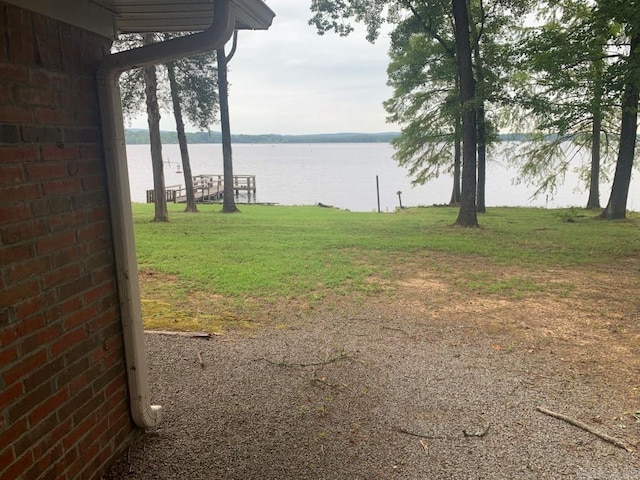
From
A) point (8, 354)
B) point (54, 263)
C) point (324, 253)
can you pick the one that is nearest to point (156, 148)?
point (324, 253)

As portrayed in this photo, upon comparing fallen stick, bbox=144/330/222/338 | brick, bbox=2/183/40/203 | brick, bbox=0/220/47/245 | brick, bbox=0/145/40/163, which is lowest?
fallen stick, bbox=144/330/222/338

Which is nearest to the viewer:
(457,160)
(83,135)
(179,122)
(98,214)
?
(83,135)

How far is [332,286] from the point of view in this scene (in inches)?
249

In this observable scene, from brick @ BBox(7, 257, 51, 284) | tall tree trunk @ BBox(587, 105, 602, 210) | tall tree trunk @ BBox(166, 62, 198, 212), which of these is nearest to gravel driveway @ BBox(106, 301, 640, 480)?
brick @ BBox(7, 257, 51, 284)

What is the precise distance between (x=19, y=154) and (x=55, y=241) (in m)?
0.42

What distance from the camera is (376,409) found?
319 centimetres

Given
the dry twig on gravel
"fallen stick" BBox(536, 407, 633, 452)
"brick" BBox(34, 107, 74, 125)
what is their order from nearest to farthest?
"brick" BBox(34, 107, 74, 125) < "fallen stick" BBox(536, 407, 633, 452) < the dry twig on gravel

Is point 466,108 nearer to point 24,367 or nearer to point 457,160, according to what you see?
point 457,160

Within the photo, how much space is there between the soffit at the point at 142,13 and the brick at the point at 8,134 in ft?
1.63

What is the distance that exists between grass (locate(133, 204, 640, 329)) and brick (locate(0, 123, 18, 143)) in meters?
3.31

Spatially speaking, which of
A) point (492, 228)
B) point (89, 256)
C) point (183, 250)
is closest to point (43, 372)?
point (89, 256)

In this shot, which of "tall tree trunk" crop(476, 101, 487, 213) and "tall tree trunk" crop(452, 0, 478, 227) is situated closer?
"tall tree trunk" crop(452, 0, 478, 227)

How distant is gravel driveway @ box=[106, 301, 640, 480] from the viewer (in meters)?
2.55

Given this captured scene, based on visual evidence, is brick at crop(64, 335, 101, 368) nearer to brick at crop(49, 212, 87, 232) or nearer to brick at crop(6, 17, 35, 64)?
brick at crop(49, 212, 87, 232)
